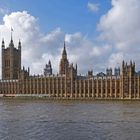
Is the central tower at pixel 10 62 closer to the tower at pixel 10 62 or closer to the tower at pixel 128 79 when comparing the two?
the tower at pixel 10 62

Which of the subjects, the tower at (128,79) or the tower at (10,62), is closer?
the tower at (128,79)

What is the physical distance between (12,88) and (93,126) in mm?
138900

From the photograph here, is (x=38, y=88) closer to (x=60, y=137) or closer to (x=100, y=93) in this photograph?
(x=100, y=93)

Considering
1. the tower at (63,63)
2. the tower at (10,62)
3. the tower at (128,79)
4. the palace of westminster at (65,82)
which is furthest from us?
the tower at (10,62)

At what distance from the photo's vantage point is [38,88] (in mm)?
166875

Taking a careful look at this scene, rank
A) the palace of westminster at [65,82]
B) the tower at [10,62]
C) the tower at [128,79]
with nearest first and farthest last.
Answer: the tower at [128,79]
the palace of westminster at [65,82]
the tower at [10,62]

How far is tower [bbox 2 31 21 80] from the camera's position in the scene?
620 feet

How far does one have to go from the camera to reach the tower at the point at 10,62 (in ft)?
620

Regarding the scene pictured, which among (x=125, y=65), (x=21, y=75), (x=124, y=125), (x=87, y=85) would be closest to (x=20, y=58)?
(x=21, y=75)

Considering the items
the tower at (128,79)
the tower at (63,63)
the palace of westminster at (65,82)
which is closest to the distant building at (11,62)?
the palace of westminster at (65,82)

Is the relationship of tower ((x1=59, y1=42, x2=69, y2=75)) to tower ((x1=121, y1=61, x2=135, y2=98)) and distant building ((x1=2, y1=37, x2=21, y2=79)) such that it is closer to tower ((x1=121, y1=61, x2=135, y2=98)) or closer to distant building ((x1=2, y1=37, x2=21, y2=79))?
distant building ((x1=2, y1=37, x2=21, y2=79))

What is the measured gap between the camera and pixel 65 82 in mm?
157750

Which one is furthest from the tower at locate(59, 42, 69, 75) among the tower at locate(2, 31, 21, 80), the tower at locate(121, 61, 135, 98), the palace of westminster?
the tower at locate(121, 61, 135, 98)

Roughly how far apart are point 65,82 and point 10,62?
42475mm
